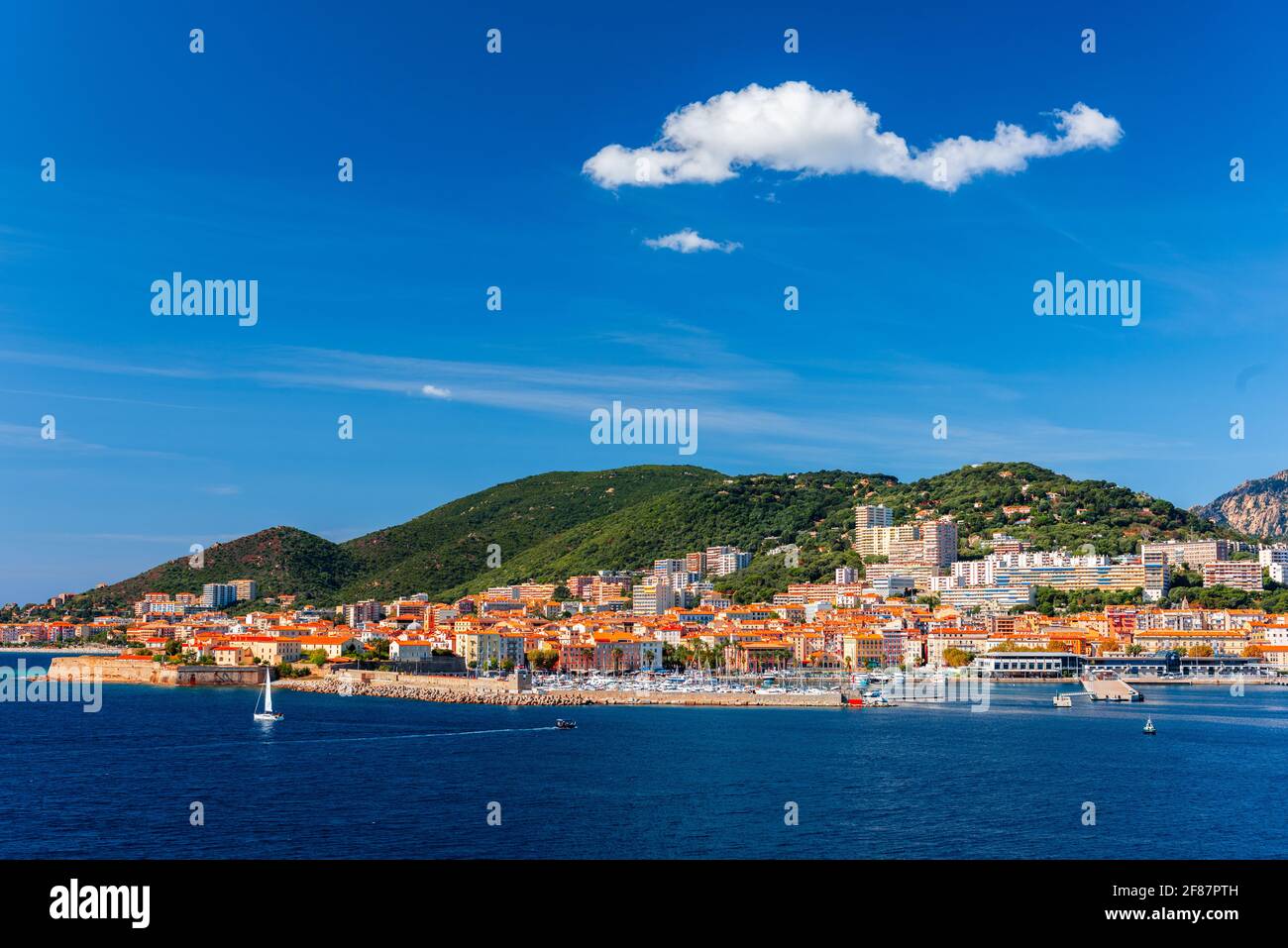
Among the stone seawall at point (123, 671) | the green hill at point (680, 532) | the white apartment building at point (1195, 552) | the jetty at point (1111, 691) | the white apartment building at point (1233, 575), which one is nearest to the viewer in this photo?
the jetty at point (1111, 691)

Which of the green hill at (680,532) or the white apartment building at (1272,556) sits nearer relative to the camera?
the white apartment building at (1272,556)

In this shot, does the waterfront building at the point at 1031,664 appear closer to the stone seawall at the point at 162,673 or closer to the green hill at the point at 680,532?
the green hill at the point at 680,532

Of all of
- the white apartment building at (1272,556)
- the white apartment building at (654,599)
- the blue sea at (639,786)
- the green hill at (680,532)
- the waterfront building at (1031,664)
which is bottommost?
the waterfront building at (1031,664)

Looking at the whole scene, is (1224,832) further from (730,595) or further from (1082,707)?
(730,595)

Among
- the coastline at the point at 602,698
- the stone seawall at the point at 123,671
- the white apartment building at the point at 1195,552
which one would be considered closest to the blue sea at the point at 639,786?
the coastline at the point at 602,698

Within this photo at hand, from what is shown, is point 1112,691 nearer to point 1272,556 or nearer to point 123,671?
point 123,671
